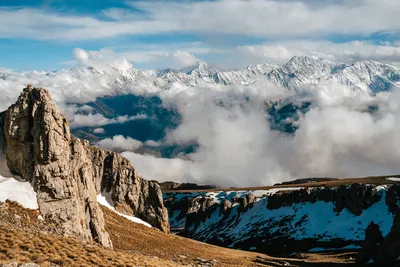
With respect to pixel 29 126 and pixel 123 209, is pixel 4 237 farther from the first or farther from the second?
pixel 123 209

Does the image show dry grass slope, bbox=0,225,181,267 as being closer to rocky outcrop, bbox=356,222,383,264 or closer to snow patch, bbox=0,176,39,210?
snow patch, bbox=0,176,39,210

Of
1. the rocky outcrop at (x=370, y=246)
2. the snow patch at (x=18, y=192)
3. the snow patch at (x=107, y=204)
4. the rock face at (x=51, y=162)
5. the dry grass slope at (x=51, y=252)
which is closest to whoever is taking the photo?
the dry grass slope at (x=51, y=252)

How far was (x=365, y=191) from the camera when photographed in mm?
199375

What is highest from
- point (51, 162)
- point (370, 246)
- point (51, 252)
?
point (51, 162)

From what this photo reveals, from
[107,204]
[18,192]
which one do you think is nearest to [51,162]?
[18,192]

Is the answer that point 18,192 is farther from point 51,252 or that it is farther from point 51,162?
point 51,252

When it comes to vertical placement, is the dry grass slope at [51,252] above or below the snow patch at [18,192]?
below

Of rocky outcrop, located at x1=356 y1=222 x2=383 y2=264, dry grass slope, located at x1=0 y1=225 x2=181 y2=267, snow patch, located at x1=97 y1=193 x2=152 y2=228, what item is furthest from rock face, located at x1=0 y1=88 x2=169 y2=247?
rocky outcrop, located at x1=356 y1=222 x2=383 y2=264

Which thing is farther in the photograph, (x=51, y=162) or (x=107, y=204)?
(x=107, y=204)

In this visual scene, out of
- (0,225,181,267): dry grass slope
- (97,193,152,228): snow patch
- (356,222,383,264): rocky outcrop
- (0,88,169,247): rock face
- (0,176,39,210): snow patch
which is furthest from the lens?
(356,222,383,264): rocky outcrop

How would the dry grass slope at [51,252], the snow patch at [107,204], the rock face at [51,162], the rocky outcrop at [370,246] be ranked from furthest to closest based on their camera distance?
the rocky outcrop at [370,246] < the snow patch at [107,204] < the rock face at [51,162] < the dry grass slope at [51,252]

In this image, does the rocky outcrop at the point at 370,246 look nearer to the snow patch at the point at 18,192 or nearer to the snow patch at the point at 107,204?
the snow patch at the point at 107,204

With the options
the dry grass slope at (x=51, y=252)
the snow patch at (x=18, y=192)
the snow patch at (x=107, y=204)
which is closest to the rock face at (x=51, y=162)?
the snow patch at (x=18, y=192)

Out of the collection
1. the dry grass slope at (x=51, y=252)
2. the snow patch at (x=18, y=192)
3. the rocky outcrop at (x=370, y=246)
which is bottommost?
the rocky outcrop at (x=370, y=246)
